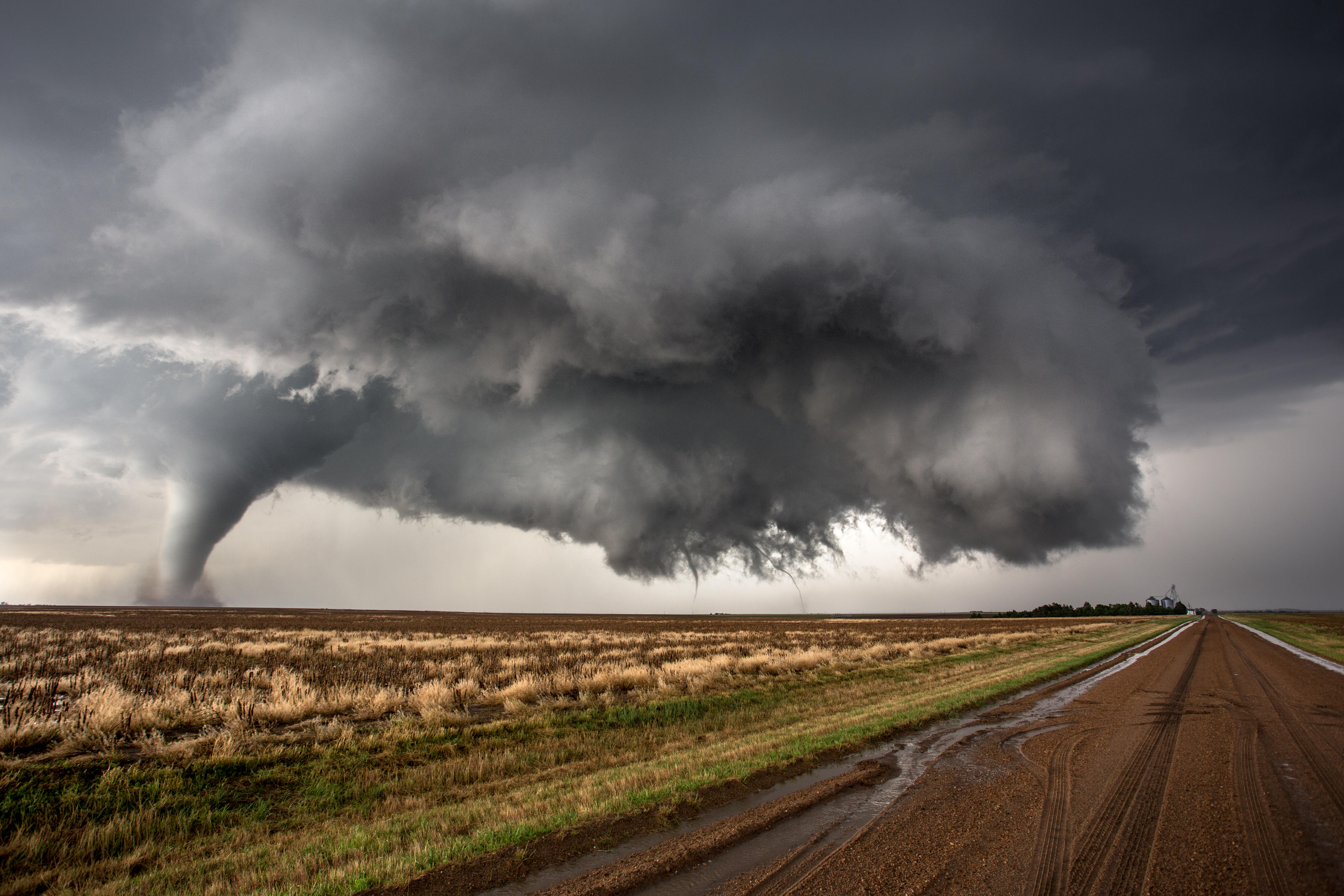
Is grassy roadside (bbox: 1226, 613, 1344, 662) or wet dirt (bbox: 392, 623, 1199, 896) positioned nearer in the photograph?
wet dirt (bbox: 392, 623, 1199, 896)

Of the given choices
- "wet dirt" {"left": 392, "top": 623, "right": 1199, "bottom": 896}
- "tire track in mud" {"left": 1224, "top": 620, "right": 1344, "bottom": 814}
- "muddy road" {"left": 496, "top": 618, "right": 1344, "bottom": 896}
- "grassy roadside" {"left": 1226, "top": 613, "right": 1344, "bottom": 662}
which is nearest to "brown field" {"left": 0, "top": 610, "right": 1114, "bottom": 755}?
"wet dirt" {"left": 392, "top": 623, "right": 1199, "bottom": 896}

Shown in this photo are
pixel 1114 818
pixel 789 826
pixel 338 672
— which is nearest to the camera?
pixel 1114 818

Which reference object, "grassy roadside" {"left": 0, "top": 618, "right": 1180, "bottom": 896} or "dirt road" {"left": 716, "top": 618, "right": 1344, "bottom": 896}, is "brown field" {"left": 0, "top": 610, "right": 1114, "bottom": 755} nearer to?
"grassy roadside" {"left": 0, "top": 618, "right": 1180, "bottom": 896}

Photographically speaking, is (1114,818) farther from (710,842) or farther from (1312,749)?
(1312,749)

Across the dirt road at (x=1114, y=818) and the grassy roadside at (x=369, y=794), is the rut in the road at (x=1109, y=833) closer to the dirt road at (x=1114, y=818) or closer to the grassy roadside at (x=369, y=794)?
the dirt road at (x=1114, y=818)

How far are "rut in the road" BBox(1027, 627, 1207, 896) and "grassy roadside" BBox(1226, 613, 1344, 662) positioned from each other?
30263 mm

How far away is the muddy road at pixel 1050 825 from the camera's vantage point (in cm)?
543

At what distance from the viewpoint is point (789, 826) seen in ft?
23.3

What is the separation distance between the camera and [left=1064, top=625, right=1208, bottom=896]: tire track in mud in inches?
209

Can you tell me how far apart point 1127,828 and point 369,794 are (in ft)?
33.0

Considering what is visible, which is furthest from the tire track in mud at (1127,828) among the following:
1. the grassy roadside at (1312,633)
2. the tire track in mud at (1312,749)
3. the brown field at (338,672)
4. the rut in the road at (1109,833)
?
the grassy roadside at (1312,633)

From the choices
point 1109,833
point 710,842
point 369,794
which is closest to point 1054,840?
point 1109,833

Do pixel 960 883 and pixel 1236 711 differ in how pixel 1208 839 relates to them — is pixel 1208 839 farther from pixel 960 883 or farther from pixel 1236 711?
pixel 1236 711

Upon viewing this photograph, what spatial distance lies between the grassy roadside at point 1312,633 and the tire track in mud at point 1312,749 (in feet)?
65.3
